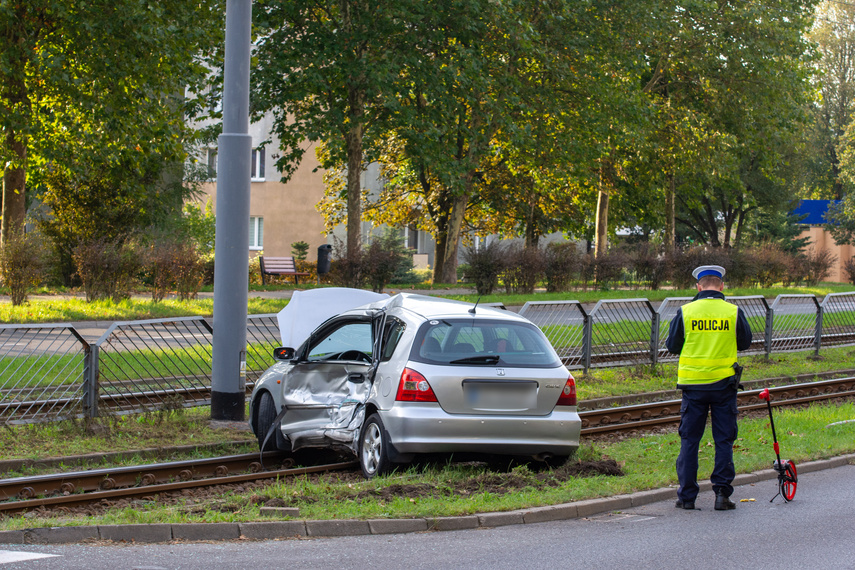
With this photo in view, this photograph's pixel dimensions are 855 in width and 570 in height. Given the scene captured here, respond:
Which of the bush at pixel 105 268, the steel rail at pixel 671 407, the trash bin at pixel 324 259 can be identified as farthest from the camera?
the trash bin at pixel 324 259

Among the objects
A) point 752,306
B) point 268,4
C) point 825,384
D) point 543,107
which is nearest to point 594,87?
point 543,107

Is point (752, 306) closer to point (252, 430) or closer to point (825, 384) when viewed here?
point (825, 384)

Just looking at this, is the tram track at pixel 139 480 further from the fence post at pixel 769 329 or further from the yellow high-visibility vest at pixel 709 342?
the fence post at pixel 769 329

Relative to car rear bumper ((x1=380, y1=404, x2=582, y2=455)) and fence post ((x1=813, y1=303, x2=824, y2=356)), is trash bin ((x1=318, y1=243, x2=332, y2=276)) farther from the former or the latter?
car rear bumper ((x1=380, y1=404, x2=582, y2=455))

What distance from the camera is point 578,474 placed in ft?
26.6

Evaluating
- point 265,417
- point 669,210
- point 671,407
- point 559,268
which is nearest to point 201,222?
point 559,268

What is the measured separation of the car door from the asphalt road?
98.6 inches

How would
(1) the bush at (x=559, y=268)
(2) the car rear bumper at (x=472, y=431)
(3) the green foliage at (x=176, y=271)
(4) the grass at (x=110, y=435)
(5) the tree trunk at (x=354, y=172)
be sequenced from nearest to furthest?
(2) the car rear bumper at (x=472, y=431), (4) the grass at (x=110, y=435), (3) the green foliage at (x=176, y=271), (5) the tree trunk at (x=354, y=172), (1) the bush at (x=559, y=268)

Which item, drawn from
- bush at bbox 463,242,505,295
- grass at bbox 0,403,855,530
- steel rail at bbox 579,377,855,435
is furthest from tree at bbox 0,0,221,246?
grass at bbox 0,403,855,530

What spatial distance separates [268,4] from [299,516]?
21.5m

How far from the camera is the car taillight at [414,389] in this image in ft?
25.0

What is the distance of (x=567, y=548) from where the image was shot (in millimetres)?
5984

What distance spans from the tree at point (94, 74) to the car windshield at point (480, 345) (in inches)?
568

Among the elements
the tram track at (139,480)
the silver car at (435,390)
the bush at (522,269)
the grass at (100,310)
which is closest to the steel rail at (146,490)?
the tram track at (139,480)
